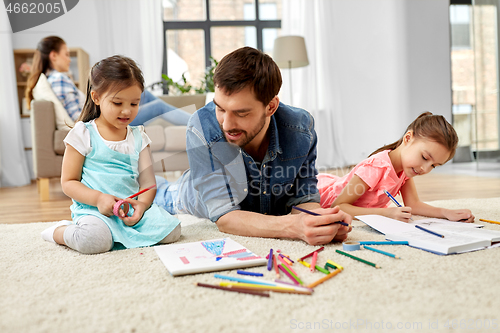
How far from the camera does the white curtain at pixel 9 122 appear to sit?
3812mm

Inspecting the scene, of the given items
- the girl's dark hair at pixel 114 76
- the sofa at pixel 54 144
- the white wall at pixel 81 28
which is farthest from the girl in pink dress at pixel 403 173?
the white wall at pixel 81 28

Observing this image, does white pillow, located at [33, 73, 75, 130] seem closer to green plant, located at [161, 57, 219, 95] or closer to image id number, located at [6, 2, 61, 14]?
green plant, located at [161, 57, 219, 95]

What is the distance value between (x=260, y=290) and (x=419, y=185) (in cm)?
216

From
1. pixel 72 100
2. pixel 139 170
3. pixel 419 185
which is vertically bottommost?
pixel 419 185

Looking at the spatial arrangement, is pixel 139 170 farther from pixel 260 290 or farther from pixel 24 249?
pixel 260 290

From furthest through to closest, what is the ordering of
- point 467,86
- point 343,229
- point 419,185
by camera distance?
point 467,86, point 419,185, point 343,229

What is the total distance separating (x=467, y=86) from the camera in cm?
420

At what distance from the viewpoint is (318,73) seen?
4.60 m

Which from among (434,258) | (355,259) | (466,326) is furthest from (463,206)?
(466,326)

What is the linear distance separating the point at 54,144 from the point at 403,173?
6.93 ft

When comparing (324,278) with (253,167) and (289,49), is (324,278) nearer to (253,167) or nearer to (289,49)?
(253,167)

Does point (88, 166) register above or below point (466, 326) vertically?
above

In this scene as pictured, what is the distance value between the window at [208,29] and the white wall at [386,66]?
84cm
